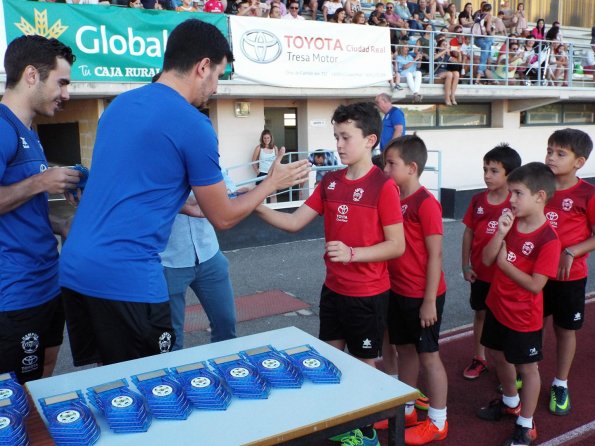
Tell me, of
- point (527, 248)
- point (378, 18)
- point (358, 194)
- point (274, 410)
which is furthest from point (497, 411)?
point (378, 18)

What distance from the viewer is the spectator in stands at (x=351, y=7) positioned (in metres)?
12.5

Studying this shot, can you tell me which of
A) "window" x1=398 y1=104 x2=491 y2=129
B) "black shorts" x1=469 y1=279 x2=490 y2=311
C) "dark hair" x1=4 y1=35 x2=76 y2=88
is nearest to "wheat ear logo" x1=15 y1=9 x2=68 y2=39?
"dark hair" x1=4 y1=35 x2=76 y2=88

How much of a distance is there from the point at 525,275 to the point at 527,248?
169 mm

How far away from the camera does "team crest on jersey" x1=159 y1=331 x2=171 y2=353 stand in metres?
2.29

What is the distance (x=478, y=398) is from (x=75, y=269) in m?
2.88

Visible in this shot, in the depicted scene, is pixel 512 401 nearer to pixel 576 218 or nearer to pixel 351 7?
pixel 576 218

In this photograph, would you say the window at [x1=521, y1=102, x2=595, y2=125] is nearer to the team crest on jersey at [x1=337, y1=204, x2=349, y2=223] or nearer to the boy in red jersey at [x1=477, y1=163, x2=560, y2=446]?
the boy in red jersey at [x1=477, y1=163, x2=560, y2=446]

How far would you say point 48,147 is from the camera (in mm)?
11984

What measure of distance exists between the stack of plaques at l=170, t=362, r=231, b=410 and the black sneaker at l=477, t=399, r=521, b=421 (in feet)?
7.46

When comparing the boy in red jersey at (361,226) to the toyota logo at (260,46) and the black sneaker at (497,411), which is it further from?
the toyota logo at (260,46)

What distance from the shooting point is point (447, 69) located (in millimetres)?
13109

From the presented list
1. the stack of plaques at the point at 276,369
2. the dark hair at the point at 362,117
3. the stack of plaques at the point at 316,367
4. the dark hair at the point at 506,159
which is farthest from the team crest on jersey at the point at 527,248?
the stack of plaques at the point at 276,369

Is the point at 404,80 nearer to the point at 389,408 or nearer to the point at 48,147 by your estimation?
the point at 48,147

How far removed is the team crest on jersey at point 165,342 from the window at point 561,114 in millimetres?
15144
